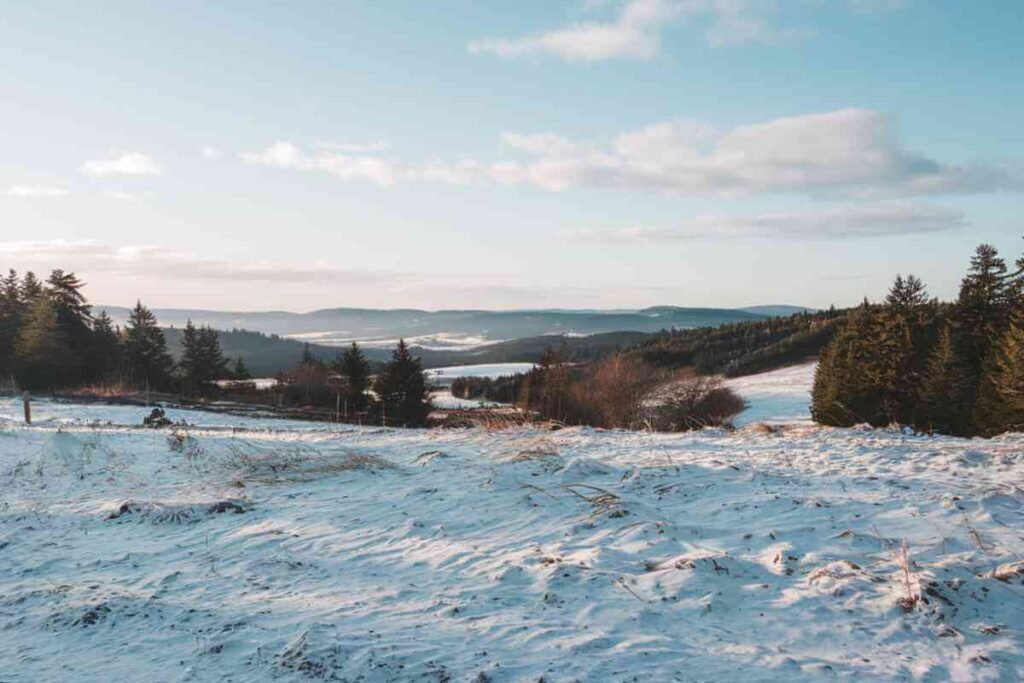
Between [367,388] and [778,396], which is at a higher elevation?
[367,388]

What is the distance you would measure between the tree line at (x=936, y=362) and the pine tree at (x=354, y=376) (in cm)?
3638

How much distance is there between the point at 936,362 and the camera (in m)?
34.7

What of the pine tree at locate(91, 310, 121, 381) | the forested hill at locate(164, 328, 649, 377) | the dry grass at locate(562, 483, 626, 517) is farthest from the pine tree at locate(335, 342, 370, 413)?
the forested hill at locate(164, 328, 649, 377)

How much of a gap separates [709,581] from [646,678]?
1.52m

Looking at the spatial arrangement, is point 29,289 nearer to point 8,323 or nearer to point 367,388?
point 8,323

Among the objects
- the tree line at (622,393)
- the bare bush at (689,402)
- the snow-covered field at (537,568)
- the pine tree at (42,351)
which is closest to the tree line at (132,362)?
the pine tree at (42,351)

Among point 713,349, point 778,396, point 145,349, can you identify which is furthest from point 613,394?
point 713,349

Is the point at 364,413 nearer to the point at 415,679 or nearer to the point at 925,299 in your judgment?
the point at 415,679

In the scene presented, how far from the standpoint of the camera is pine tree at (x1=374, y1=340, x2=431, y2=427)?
44.4 m

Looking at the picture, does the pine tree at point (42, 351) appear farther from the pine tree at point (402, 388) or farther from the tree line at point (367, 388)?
the pine tree at point (402, 388)

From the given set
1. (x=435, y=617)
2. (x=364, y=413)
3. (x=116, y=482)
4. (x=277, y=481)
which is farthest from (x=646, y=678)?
(x=364, y=413)

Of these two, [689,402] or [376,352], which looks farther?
[376,352]

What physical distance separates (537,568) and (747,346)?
120 metres

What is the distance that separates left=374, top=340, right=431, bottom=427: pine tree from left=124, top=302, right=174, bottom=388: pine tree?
27824 mm
